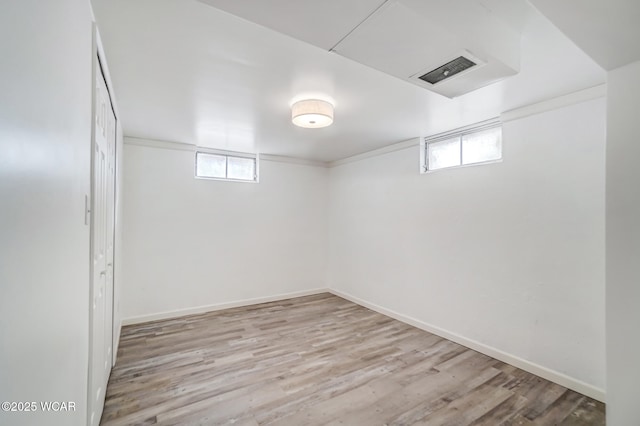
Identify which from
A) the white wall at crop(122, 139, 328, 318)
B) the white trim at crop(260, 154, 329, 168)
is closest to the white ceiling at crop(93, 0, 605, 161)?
the white wall at crop(122, 139, 328, 318)

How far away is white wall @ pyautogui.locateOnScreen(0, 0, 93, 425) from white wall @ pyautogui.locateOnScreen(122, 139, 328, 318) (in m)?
2.97

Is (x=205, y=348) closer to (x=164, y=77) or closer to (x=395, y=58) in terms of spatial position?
(x=164, y=77)

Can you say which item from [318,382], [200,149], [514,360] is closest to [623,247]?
[514,360]

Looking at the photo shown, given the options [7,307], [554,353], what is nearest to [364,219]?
[554,353]

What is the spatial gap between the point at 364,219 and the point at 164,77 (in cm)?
339

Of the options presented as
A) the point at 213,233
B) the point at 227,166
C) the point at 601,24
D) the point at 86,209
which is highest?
the point at 601,24

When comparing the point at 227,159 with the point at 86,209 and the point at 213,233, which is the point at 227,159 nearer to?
the point at 213,233

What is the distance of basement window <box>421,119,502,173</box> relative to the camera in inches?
117

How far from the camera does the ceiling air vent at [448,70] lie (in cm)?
167

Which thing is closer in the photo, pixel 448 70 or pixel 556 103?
pixel 448 70

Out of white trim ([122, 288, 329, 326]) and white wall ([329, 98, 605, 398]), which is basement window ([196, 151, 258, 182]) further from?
white wall ([329, 98, 605, 398])

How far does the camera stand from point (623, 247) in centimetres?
143

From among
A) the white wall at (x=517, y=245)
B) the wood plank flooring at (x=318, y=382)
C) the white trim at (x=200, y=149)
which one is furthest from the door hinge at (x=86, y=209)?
the white wall at (x=517, y=245)

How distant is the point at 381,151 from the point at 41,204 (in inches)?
160
